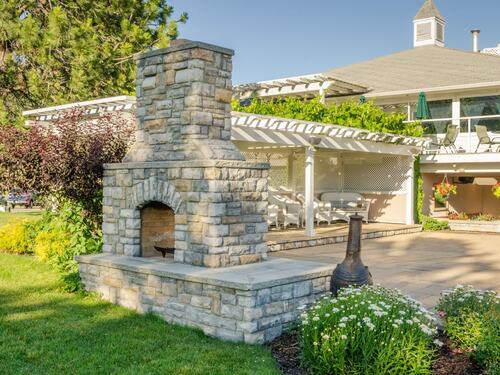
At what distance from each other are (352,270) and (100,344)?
2.76 m

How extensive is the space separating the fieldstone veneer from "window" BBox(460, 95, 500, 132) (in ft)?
41.7

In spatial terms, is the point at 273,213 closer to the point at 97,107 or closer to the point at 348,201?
the point at 348,201

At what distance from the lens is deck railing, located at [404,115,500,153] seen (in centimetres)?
1683

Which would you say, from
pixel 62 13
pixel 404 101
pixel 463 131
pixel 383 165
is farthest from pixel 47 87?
pixel 463 131

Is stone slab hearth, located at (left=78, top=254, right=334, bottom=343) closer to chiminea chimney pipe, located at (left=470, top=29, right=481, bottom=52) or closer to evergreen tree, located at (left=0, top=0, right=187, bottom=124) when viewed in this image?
evergreen tree, located at (left=0, top=0, right=187, bottom=124)

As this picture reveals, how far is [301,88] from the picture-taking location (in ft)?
54.0

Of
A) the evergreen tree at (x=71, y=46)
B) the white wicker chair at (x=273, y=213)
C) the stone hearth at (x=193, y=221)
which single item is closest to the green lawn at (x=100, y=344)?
the stone hearth at (x=193, y=221)

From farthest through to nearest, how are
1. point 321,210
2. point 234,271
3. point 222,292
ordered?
point 321,210 < point 234,271 < point 222,292

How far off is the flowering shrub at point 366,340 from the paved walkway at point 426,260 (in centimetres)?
226

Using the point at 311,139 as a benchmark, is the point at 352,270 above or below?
below

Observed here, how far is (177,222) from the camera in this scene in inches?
269

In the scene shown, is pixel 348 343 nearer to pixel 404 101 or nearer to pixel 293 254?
pixel 293 254

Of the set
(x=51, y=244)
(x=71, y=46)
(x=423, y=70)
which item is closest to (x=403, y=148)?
(x=423, y=70)

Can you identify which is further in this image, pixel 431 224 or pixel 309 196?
pixel 431 224
